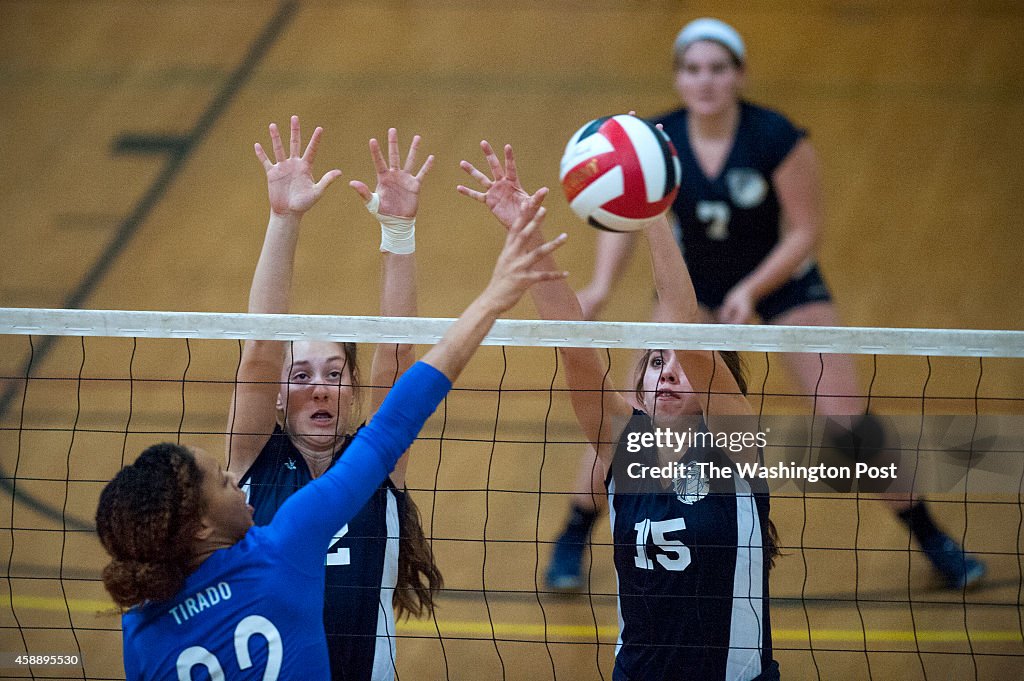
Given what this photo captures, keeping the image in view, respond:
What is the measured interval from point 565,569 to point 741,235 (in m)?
2.13

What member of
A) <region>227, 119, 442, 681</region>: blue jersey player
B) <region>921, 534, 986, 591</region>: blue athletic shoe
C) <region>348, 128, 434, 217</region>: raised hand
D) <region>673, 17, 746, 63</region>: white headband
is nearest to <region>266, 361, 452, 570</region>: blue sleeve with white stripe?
<region>227, 119, 442, 681</region>: blue jersey player

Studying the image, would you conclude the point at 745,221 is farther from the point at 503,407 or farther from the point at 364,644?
the point at 364,644

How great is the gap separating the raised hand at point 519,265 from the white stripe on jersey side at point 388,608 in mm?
1017

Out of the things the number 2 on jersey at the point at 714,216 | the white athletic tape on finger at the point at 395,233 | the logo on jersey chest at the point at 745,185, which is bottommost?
the white athletic tape on finger at the point at 395,233

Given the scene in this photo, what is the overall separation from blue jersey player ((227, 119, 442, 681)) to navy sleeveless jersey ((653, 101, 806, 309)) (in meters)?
2.64

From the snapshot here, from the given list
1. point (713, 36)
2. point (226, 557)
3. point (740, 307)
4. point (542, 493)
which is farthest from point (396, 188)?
point (713, 36)

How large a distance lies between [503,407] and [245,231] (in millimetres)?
2328

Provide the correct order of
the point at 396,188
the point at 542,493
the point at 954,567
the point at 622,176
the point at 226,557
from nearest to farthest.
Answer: the point at 226,557
the point at 622,176
the point at 396,188
the point at 542,493
the point at 954,567

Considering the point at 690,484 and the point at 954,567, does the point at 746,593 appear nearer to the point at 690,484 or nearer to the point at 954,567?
the point at 690,484

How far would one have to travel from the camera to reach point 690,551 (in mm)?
2795

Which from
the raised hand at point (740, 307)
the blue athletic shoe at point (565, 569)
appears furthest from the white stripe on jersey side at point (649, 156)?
the blue athletic shoe at point (565, 569)

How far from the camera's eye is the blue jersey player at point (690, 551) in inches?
109

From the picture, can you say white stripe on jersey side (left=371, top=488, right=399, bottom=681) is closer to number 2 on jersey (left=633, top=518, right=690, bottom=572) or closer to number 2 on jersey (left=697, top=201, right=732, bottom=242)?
number 2 on jersey (left=633, top=518, right=690, bottom=572)

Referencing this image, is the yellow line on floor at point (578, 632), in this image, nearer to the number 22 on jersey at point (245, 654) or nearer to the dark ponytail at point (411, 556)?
the dark ponytail at point (411, 556)
